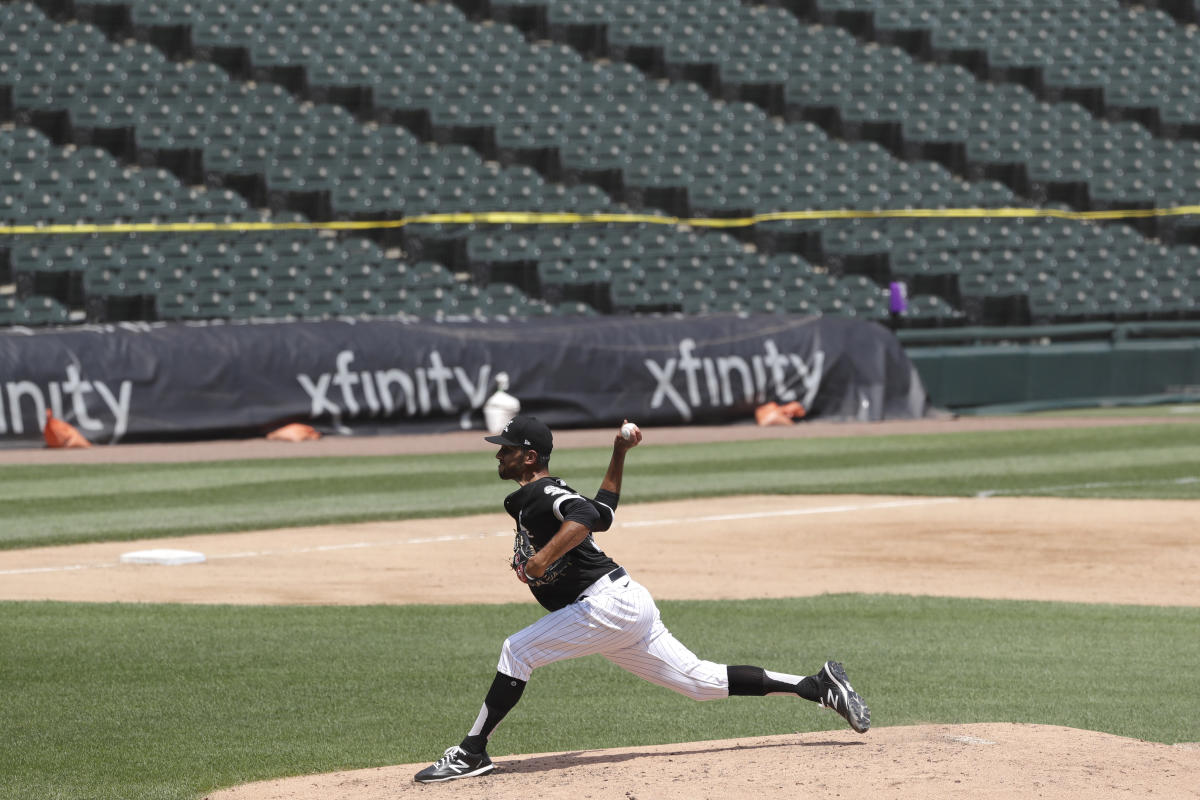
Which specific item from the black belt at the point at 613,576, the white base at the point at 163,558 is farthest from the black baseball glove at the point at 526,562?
the white base at the point at 163,558

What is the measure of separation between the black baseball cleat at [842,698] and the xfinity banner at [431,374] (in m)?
17.7

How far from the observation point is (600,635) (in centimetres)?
676

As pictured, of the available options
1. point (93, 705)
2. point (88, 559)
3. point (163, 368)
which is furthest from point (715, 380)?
point (93, 705)

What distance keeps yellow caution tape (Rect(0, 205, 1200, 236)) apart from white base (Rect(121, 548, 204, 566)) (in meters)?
15.6

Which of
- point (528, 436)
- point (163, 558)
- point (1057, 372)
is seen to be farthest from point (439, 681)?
point (1057, 372)

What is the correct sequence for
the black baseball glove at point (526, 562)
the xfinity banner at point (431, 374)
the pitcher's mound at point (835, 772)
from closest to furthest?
the pitcher's mound at point (835, 772) → the black baseball glove at point (526, 562) → the xfinity banner at point (431, 374)

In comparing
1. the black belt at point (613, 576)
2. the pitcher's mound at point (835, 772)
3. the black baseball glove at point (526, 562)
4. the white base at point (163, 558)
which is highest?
the black baseball glove at point (526, 562)

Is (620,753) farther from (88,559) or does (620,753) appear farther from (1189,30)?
(1189,30)

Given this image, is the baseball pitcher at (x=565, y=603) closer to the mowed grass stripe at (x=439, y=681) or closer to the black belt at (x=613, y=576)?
the black belt at (x=613, y=576)

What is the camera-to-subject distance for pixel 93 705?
27.8 ft

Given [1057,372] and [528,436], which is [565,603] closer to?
[528,436]

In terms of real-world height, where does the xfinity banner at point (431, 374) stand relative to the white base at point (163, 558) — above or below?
below

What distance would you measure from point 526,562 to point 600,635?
1.57ft

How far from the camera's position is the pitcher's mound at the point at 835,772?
616 cm
